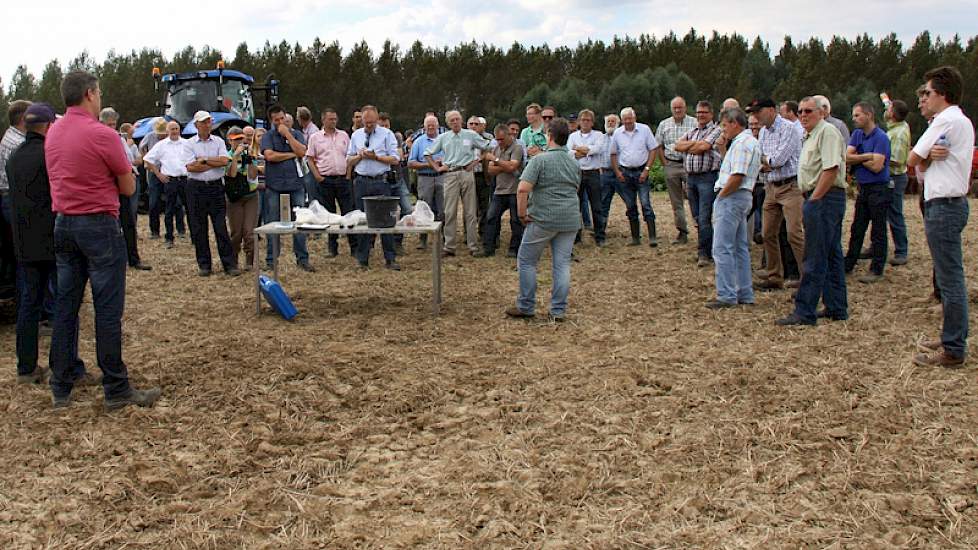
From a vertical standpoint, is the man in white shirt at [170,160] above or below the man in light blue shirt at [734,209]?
above

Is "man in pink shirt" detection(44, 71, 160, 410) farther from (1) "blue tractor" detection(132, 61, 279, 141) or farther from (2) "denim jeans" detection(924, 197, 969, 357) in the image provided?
(1) "blue tractor" detection(132, 61, 279, 141)

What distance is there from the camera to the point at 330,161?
9711 mm

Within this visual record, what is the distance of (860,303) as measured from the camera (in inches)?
290

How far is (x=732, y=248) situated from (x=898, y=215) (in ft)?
9.49

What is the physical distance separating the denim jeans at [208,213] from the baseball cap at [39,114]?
3685 mm

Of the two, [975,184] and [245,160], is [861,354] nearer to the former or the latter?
[245,160]

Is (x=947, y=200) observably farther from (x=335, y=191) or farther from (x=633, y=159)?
(x=335, y=191)

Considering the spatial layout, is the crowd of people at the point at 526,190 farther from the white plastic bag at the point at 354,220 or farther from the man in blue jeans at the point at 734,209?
the white plastic bag at the point at 354,220

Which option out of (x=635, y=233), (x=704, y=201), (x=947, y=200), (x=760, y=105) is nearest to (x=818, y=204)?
(x=947, y=200)

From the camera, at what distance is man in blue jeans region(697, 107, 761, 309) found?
696cm

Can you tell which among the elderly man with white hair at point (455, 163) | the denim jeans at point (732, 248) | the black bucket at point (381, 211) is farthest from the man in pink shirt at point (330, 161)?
the denim jeans at point (732, 248)

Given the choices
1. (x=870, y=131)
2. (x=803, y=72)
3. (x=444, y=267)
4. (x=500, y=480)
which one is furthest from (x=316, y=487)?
(x=803, y=72)

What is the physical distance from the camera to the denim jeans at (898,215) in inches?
345

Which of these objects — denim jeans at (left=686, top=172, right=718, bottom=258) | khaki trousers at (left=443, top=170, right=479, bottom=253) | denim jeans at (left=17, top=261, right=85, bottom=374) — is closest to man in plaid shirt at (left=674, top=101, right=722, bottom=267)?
denim jeans at (left=686, top=172, right=718, bottom=258)
